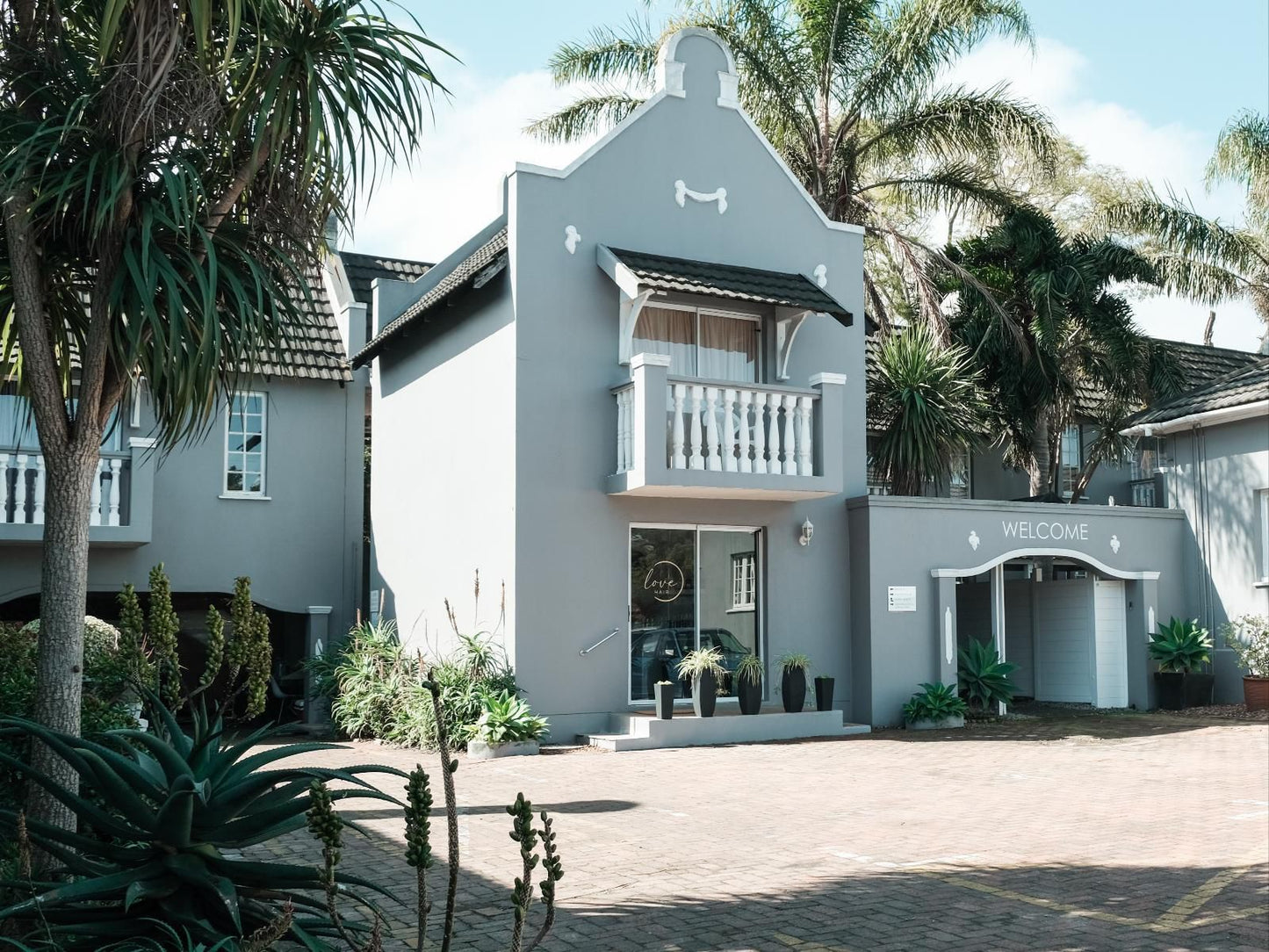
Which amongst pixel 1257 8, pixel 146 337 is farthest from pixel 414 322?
pixel 1257 8

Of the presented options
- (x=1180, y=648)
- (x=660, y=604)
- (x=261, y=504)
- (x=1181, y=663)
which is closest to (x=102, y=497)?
(x=261, y=504)

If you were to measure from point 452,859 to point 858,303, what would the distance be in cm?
1462

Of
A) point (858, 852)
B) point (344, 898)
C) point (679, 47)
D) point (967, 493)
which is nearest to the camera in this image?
point (344, 898)

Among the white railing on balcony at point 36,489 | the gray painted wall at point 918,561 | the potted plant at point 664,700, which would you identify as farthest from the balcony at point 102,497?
the gray painted wall at point 918,561

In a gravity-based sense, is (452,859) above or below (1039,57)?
below

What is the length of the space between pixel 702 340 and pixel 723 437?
180 centimetres

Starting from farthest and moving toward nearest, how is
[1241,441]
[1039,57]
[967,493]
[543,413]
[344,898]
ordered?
[967,493] < [1039,57] < [1241,441] < [543,413] < [344,898]

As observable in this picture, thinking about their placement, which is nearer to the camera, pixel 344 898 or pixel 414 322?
pixel 344 898

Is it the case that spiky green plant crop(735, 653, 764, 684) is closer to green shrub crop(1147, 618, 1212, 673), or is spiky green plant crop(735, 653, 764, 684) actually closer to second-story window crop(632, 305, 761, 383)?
second-story window crop(632, 305, 761, 383)

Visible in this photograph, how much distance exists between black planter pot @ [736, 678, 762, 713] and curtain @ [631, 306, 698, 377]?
3.95 m

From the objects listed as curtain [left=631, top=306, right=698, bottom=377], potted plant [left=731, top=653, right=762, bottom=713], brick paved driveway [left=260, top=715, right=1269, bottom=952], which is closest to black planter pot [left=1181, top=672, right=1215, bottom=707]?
brick paved driveway [left=260, top=715, right=1269, bottom=952]

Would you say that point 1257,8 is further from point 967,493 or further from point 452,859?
point 452,859

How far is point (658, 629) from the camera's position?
15.6m

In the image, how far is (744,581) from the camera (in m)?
16.1
